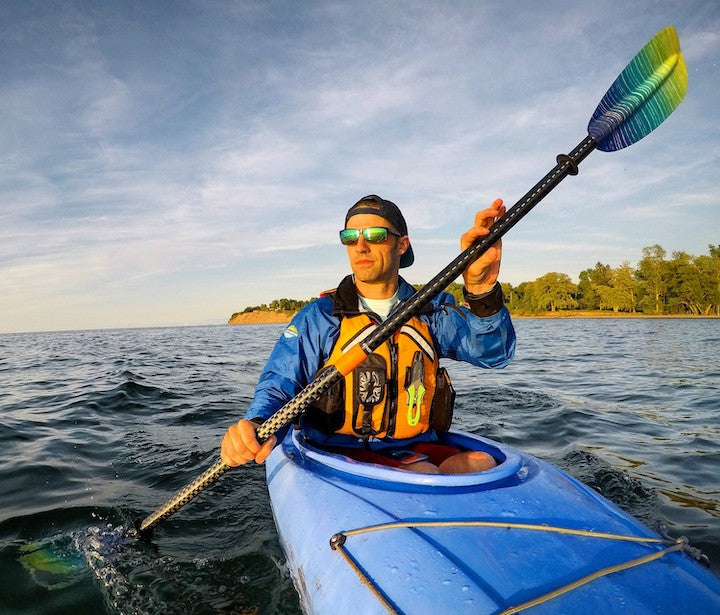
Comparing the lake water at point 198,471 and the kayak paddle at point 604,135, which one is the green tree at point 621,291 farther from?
the kayak paddle at point 604,135

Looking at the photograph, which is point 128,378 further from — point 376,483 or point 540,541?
point 540,541

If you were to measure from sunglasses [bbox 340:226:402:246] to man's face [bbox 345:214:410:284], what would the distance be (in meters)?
0.03

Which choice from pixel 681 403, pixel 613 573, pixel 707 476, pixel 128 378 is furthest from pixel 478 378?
pixel 613 573

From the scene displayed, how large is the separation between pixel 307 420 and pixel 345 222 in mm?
1535

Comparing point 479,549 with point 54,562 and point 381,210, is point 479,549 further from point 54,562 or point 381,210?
point 54,562

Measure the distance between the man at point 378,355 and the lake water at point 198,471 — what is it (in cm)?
106

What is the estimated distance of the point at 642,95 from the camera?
7.46 feet

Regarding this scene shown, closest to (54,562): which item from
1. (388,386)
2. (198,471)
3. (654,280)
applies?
(198,471)

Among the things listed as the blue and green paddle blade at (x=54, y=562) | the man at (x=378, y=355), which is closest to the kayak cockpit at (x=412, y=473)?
the man at (x=378, y=355)

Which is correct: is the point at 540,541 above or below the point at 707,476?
above

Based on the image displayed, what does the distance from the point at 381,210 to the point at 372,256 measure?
36cm

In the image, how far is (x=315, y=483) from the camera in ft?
8.73

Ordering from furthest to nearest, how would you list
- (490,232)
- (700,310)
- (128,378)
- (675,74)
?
1. (700,310)
2. (128,378)
3. (490,232)
4. (675,74)

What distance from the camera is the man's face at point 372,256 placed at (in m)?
3.30
